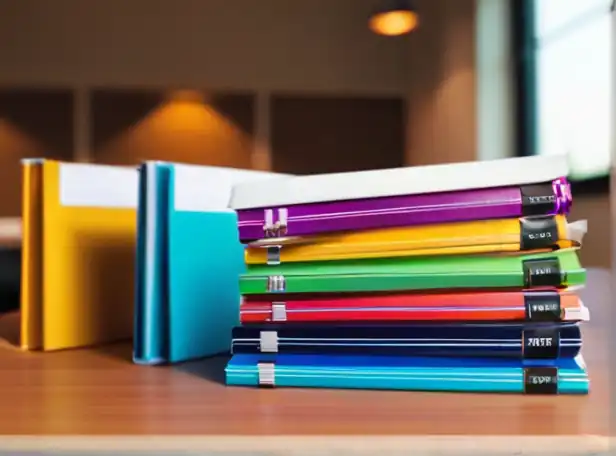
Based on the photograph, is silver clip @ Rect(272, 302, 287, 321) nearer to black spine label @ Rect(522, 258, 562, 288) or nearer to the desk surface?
the desk surface

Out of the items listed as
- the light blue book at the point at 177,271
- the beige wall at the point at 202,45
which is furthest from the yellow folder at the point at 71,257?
the beige wall at the point at 202,45

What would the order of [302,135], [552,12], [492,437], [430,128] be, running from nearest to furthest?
[492,437] < [552,12] < [430,128] < [302,135]

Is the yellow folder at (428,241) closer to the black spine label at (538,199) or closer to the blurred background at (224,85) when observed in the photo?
the black spine label at (538,199)

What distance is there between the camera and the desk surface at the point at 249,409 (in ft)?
1.25

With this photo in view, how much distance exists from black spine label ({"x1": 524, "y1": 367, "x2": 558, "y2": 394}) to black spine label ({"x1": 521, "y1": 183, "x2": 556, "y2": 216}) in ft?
0.33

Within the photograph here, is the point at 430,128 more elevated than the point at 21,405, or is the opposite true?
the point at 430,128

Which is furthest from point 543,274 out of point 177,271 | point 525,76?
→ point 525,76

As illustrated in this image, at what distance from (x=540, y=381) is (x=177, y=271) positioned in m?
0.31

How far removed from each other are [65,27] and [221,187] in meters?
3.29

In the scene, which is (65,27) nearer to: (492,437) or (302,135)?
(302,135)

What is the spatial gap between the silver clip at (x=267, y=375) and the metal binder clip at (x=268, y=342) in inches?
0.5

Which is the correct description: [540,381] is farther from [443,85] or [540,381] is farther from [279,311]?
[443,85]

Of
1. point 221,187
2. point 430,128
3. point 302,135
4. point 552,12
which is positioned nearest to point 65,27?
point 302,135

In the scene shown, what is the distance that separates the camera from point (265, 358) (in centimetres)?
50
